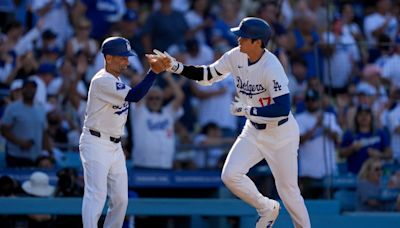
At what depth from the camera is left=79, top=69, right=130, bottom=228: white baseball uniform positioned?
901 cm

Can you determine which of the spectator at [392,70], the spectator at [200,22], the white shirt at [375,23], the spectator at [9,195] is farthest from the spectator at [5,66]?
the white shirt at [375,23]

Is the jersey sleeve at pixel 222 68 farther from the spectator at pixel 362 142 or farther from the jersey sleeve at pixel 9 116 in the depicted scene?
the spectator at pixel 362 142

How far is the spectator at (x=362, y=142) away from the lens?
13117mm

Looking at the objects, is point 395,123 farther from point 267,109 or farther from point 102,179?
point 102,179

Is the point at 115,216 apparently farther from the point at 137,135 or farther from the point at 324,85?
the point at 324,85

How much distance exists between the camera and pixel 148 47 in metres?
14.6

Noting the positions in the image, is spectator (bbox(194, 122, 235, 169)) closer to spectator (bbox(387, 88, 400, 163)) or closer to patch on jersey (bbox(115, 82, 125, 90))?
spectator (bbox(387, 88, 400, 163))

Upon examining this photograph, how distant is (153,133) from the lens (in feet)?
42.4

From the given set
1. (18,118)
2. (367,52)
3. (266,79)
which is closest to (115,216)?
(266,79)

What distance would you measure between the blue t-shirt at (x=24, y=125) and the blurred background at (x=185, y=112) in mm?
12

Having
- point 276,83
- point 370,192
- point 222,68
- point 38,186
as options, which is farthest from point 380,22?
point 276,83

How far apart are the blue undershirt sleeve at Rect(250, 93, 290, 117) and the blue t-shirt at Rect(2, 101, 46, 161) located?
13.2 ft

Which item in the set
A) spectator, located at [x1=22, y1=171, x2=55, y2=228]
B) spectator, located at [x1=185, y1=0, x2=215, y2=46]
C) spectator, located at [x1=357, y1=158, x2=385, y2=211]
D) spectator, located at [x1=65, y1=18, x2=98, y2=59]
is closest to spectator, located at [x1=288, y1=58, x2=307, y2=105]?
spectator, located at [x1=185, y1=0, x2=215, y2=46]

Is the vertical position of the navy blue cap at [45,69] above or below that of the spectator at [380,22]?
below
